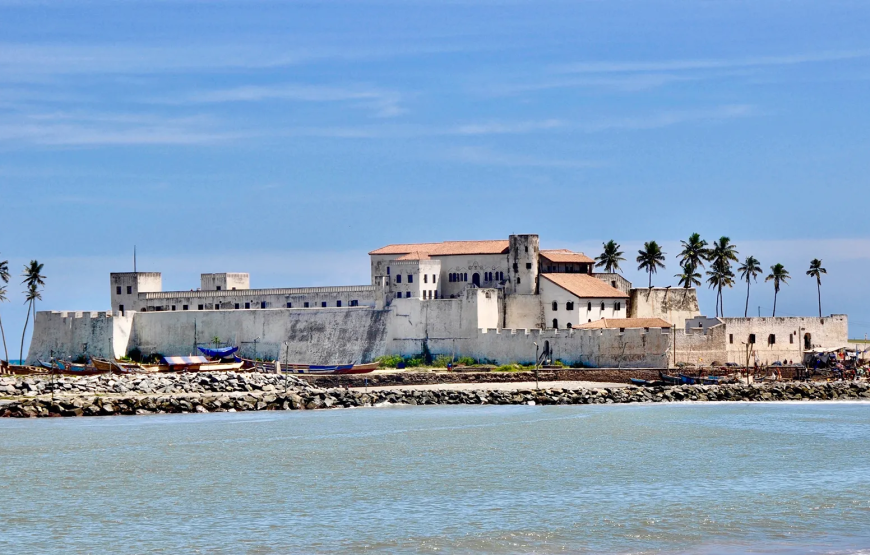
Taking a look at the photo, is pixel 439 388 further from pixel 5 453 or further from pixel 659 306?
pixel 5 453

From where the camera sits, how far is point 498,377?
56.2 metres

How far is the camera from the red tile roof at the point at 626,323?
191ft

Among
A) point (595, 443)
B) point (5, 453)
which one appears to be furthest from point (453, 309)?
point (5, 453)

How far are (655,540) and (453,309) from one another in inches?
1654

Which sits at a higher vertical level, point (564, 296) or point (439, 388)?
point (564, 296)

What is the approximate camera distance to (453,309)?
201 feet

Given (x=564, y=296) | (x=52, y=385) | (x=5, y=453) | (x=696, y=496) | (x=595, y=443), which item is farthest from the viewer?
(x=564, y=296)

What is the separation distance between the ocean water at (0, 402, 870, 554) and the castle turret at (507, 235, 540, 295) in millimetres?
20420

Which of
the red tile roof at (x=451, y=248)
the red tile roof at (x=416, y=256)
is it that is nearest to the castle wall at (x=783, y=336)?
the red tile roof at (x=451, y=248)

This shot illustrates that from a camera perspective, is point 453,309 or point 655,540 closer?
point 655,540

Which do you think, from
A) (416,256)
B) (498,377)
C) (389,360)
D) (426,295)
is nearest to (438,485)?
(498,377)

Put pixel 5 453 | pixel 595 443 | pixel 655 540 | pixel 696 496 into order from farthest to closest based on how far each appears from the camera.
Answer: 1. pixel 595 443
2. pixel 5 453
3. pixel 696 496
4. pixel 655 540

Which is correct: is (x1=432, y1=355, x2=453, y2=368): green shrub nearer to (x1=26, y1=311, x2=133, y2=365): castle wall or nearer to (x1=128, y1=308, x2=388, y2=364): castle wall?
(x1=128, y1=308, x2=388, y2=364): castle wall

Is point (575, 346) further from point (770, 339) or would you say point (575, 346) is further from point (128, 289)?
point (128, 289)
